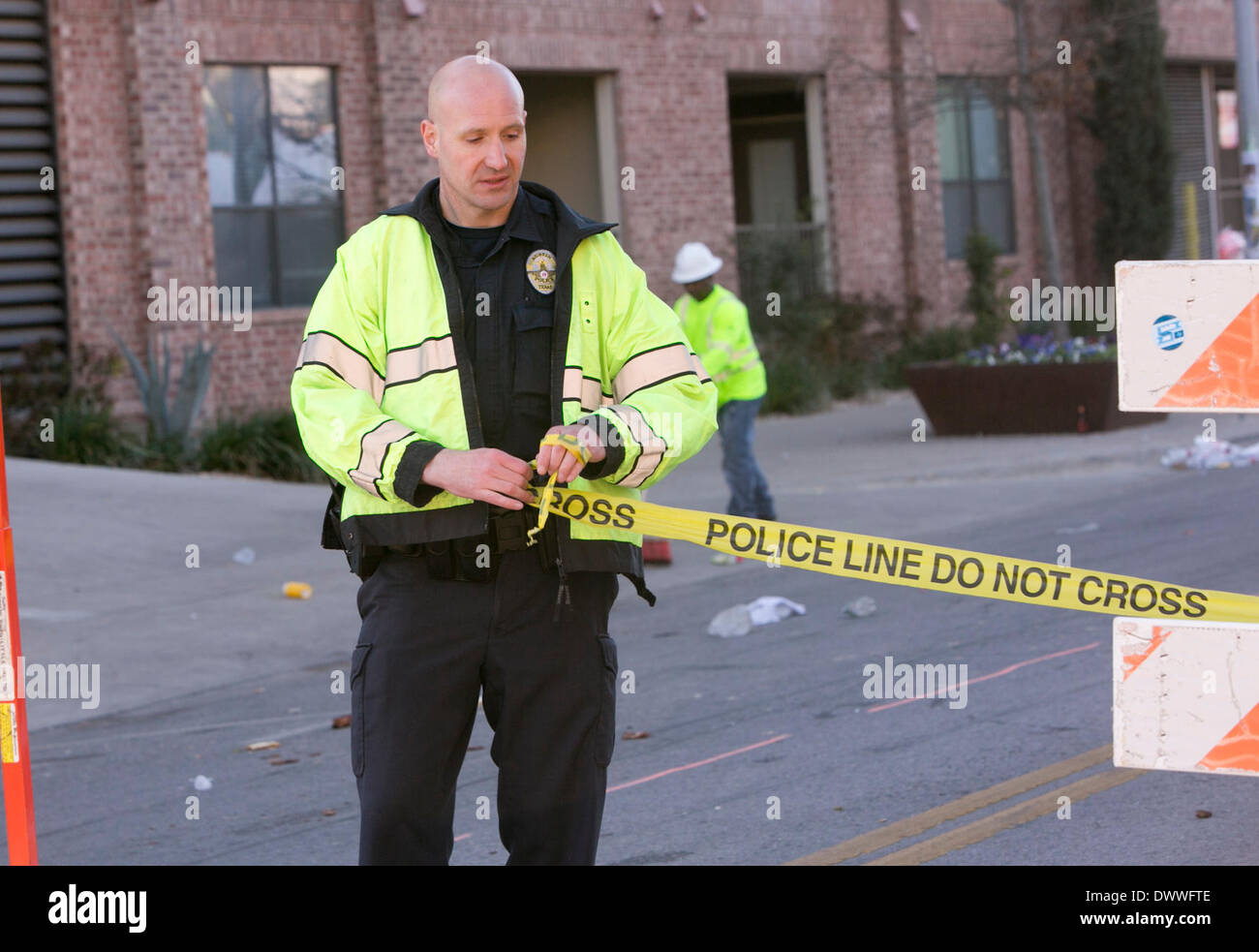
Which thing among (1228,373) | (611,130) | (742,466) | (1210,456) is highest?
(611,130)

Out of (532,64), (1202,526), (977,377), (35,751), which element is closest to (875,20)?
(532,64)

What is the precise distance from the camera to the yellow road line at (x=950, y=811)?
17.4ft

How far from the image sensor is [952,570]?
4.27 metres

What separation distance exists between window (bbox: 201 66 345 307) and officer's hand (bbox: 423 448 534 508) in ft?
50.3

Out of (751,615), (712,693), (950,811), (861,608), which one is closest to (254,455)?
(751,615)

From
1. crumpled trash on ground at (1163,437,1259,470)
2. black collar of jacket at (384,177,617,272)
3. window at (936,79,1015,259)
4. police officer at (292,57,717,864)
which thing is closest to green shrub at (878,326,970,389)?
window at (936,79,1015,259)

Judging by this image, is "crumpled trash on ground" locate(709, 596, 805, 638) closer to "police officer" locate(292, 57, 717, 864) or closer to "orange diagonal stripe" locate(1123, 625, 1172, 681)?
"orange diagonal stripe" locate(1123, 625, 1172, 681)

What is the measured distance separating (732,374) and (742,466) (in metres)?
0.63

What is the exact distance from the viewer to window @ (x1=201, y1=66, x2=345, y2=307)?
18.4 metres

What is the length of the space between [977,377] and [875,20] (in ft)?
29.6

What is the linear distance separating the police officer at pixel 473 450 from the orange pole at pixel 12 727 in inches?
Result: 31.7

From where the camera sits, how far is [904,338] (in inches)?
966

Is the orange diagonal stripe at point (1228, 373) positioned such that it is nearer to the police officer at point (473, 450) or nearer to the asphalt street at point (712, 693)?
the police officer at point (473, 450)

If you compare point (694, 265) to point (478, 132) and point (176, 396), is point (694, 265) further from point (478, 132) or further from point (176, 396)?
point (478, 132)
